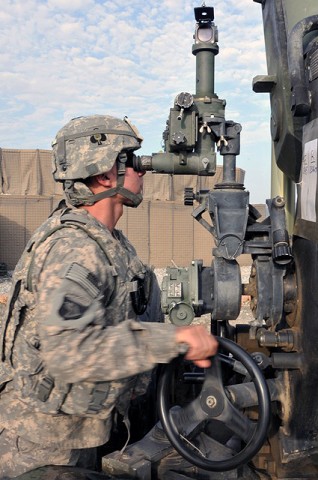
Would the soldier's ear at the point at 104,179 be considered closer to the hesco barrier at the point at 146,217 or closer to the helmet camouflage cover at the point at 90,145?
the helmet camouflage cover at the point at 90,145

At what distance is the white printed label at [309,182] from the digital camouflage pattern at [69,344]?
27.6 inches

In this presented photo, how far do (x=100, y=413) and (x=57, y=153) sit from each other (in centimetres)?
103

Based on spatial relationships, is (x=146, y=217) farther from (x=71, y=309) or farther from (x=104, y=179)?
(x=71, y=309)

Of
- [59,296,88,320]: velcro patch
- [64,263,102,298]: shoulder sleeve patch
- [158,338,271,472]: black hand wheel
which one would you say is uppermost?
[64,263,102,298]: shoulder sleeve patch

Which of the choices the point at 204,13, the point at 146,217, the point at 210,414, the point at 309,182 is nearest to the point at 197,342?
the point at 210,414

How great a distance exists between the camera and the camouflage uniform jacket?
167 cm

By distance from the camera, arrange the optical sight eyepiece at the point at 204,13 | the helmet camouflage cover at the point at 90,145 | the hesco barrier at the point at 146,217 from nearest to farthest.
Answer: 1. the helmet camouflage cover at the point at 90,145
2. the optical sight eyepiece at the point at 204,13
3. the hesco barrier at the point at 146,217

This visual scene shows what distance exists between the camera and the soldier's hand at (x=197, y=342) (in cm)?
172

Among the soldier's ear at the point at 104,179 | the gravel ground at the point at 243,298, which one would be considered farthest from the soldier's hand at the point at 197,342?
the gravel ground at the point at 243,298

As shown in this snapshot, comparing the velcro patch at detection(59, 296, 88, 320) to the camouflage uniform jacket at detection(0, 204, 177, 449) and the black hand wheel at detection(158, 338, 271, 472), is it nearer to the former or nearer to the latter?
the camouflage uniform jacket at detection(0, 204, 177, 449)

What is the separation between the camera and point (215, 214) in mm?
2525

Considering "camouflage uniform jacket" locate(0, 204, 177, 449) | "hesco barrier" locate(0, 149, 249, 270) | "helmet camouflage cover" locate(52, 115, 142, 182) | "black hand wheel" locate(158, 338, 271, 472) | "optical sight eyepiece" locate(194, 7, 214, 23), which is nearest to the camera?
"camouflage uniform jacket" locate(0, 204, 177, 449)

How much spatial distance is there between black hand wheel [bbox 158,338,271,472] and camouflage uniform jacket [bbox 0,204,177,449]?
20 cm

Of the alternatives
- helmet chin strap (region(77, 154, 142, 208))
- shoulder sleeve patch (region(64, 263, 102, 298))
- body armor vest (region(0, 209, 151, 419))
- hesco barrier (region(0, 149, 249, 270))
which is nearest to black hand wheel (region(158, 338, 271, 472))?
body armor vest (region(0, 209, 151, 419))
